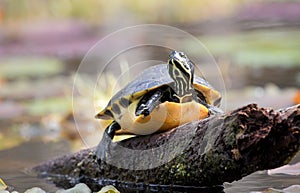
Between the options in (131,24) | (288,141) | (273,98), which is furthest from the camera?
(131,24)

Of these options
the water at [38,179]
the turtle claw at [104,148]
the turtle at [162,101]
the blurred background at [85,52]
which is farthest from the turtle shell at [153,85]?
the blurred background at [85,52]

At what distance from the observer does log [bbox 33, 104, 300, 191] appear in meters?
2.44

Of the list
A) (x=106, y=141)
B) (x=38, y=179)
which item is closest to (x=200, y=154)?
(x=106, y=141)

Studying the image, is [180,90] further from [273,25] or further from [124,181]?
[273,25]

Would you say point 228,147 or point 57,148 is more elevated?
point 57,148

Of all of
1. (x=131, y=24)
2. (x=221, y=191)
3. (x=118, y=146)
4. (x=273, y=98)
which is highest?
(x=131, y=24)

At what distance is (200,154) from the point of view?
2646mm

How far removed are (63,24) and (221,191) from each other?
334 inches

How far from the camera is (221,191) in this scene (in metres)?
2.65

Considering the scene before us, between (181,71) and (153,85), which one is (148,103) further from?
(181,71)

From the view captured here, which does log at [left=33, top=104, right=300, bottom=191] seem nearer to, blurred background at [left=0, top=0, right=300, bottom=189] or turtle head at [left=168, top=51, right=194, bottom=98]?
turtle head at [left=168, top=51, right=194, bottom=98]

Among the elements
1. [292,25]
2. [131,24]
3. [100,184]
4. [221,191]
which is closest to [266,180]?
[221,191]

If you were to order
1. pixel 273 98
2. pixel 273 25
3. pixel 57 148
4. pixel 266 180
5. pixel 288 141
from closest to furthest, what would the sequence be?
pixel 288 141
pixel 266 180
pixel 57 148
pixel 273 98
pixel 273 25

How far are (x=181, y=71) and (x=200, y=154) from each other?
0.30 metres
